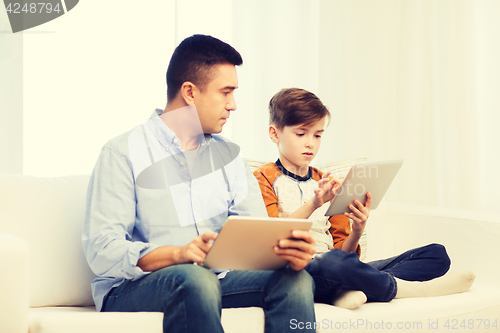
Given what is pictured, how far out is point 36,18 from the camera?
77.4 inches

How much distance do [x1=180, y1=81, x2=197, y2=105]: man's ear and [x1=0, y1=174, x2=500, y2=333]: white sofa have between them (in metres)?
0.41

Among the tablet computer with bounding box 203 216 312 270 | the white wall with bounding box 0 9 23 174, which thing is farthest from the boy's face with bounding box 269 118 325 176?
the white wall with bounding box 0 9 23 174

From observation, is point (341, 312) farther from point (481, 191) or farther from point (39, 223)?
point (481, 191)

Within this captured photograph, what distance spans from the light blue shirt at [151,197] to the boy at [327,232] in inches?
8.5

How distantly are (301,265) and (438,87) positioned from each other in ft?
6.26

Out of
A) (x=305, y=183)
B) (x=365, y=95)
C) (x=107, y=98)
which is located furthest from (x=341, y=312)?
(x=365, y=95)

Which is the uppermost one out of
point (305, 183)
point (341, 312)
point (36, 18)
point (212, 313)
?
point (36, 18)

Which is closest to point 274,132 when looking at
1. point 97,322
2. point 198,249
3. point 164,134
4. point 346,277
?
point 164,134

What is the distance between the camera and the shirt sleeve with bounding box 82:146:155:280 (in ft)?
3.29

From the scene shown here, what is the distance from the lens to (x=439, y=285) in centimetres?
137

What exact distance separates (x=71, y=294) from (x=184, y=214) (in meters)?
0.39

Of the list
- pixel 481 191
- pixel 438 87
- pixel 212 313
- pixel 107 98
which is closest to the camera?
pixel 212 313

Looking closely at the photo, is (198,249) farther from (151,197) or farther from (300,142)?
(300,142)

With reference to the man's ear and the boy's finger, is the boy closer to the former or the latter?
the boy's finger
